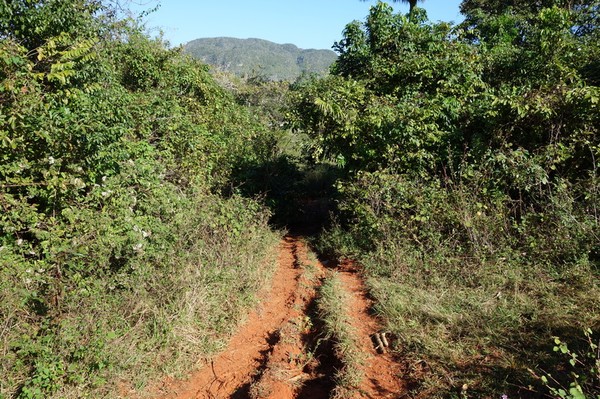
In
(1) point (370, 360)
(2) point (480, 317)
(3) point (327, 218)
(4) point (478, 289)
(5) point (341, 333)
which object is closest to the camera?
(1) point (370, 360)

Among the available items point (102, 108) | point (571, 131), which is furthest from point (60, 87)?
point (571, 131)

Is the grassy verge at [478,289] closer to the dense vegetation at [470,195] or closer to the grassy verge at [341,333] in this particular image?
the dense vegetation at [470,195]

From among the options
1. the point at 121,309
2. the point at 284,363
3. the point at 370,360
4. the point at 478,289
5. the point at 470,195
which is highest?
the point at 470,195

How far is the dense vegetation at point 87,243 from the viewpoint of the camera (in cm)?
356

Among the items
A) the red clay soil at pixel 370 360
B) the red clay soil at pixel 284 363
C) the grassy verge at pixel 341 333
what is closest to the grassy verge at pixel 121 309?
the red clay soil at pixel 284 363

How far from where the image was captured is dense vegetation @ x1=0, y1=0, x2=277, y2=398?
3.56 m

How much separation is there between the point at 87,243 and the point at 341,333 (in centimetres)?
287

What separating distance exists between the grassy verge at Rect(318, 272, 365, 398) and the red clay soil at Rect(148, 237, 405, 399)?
0.09 metres

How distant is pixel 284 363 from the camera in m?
4.09

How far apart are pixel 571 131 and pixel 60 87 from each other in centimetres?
733

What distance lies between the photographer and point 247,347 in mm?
4594

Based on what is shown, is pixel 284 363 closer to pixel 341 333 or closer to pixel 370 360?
pixel 341 333

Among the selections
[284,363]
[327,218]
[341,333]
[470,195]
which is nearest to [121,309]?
[284,363]

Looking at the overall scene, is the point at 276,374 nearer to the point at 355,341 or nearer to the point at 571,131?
the point at 355,341
